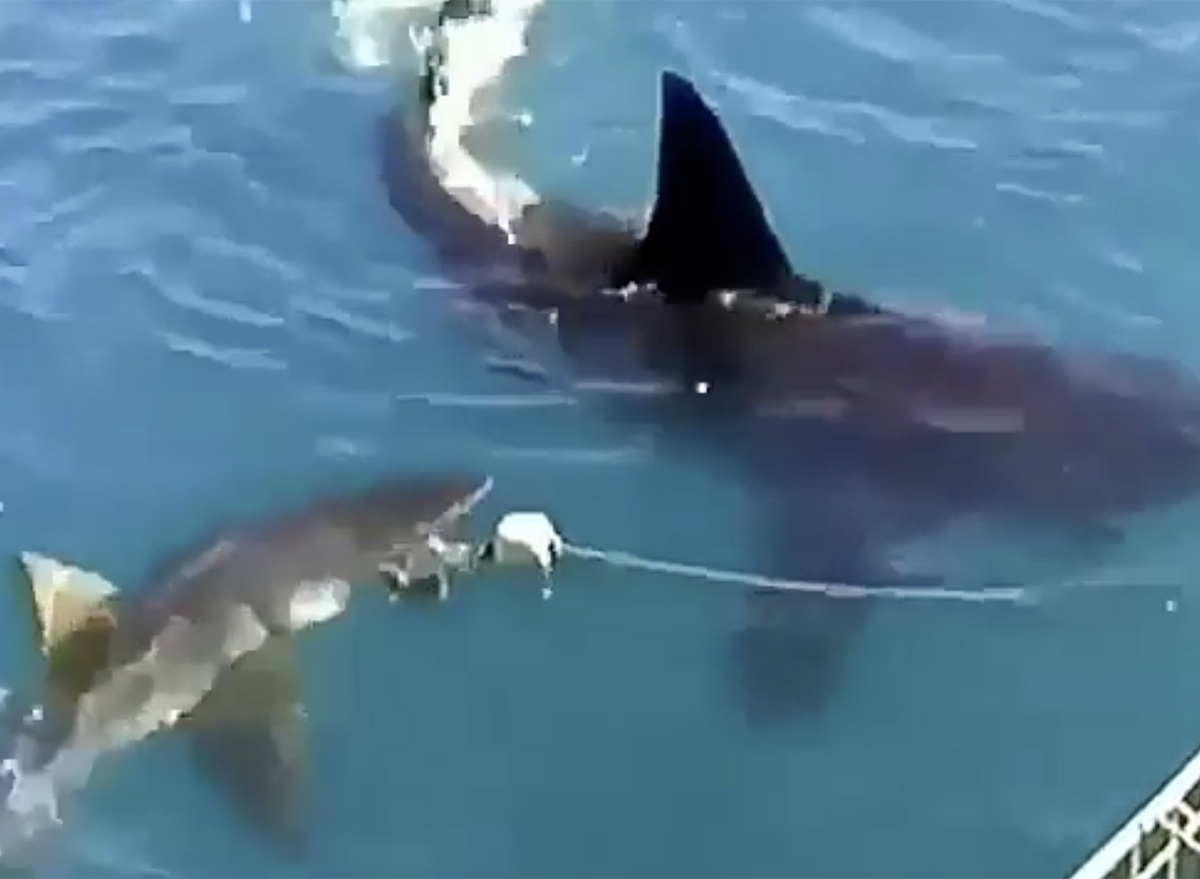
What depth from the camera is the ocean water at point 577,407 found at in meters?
5.54

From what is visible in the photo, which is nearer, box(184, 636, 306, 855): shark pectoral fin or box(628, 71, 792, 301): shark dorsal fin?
box(184, 636, 306, 855): shark pectoral fin

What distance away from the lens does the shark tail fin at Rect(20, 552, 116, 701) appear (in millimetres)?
5672

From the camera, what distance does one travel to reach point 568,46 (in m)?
8.12

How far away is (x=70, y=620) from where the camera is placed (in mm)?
5789

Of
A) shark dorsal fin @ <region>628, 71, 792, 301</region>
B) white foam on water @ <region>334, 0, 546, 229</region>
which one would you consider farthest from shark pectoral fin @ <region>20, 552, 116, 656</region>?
white foam on water @ <region>334, 0, 546, 229</region>

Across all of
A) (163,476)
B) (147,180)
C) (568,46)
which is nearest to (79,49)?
(147,180)

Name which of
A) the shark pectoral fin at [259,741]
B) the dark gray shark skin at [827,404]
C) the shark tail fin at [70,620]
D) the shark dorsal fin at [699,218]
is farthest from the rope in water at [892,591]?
the shark tail fin at [70,620]

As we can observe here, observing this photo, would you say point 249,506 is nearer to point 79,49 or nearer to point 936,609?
point 936,609

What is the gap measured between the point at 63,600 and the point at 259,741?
611 mm

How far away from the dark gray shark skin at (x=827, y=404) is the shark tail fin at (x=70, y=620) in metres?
1.46

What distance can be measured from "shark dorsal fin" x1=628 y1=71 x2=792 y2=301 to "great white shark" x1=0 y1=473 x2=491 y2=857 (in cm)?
82

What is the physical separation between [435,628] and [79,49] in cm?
313

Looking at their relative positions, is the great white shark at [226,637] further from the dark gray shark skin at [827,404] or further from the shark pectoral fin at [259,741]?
the dark gray shark skin at [827,404]

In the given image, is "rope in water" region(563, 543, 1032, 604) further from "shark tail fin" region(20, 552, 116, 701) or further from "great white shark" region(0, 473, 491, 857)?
"shark tail fin" region(20, 552, 116, 701)
